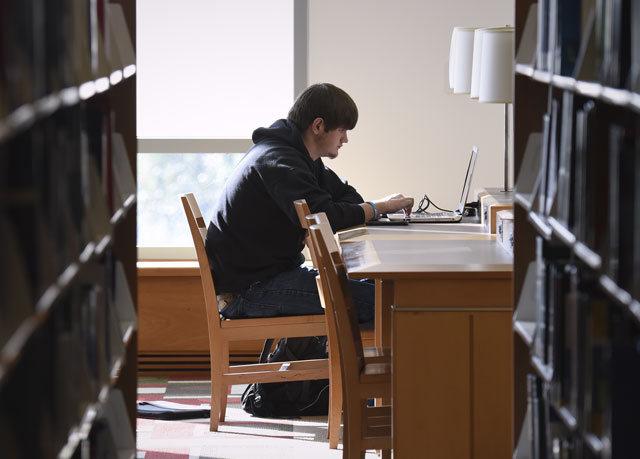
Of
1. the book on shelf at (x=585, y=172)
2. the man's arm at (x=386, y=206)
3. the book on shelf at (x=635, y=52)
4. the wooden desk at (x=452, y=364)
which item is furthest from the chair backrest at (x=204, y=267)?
the book on shelf at (x=635, y=52)

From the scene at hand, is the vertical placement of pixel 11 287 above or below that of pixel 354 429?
above

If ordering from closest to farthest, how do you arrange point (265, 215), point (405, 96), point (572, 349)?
point (572, 349) → point (265, 215) → point (405, 96)

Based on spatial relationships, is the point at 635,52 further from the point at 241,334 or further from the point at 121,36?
the point at 241,334

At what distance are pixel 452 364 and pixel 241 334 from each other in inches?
38.1

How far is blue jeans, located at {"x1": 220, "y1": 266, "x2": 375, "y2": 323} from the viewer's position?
306 centimetres

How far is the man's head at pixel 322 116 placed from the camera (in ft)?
11.1

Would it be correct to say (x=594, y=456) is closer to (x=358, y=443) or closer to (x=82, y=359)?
(x=82, y=359)

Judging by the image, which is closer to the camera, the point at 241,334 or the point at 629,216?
the point at 629,216

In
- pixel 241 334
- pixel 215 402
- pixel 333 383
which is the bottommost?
pixel 215 402

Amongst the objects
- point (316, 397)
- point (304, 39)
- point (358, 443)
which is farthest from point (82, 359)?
point (304, 39)

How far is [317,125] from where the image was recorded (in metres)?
3.38

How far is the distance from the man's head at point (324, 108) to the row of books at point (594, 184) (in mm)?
1621

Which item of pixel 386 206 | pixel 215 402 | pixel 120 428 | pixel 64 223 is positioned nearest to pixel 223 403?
pixel 215 402

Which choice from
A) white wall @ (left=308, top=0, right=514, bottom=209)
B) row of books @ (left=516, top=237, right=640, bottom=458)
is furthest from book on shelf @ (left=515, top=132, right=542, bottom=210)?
white wall @ (left=308, top=0, right=514, bottom=209)
